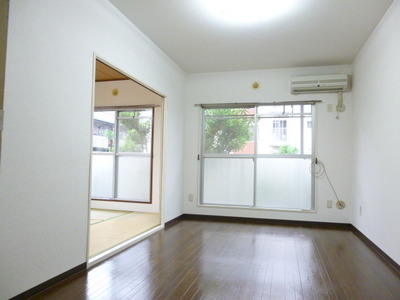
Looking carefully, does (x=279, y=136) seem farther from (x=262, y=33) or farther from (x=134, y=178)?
(x=134, y=178)

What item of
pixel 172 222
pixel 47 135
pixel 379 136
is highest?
pixel 379 136

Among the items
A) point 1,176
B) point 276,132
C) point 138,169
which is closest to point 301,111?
point 276,132

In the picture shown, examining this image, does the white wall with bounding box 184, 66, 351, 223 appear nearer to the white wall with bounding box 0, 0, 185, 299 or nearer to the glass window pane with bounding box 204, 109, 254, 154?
the glass window pane with bounding box 204, 109, 254, 154

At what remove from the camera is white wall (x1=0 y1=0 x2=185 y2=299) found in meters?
1.91

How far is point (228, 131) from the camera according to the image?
5.28m

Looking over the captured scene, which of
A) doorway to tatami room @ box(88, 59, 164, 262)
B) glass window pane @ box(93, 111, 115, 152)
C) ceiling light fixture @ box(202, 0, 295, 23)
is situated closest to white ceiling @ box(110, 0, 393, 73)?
ceiling light fixture @ box(202, 0, 295, 23)

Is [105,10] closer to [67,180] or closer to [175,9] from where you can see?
[175,9]

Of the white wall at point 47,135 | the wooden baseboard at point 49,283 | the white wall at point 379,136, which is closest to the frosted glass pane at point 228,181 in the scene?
the white wall at point 379,136

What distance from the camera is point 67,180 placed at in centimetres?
243

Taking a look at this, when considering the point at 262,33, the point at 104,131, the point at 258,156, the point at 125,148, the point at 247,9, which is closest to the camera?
the point at 247,9

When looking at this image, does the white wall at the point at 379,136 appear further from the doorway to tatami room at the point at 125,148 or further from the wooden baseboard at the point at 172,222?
the doorway to tatami room at the point at 125,148

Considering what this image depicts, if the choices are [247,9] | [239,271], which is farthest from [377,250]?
[247,9]

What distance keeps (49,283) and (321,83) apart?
4347 mm

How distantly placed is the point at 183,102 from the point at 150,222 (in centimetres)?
219
